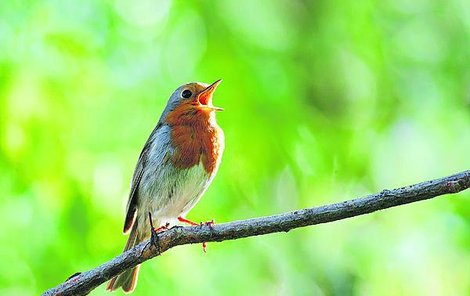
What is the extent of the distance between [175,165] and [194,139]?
0.20 m

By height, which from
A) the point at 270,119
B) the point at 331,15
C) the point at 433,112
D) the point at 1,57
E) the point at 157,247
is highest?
the point at 1,57

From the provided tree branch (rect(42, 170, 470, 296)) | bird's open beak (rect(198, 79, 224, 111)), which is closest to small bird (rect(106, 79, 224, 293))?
bird's open beak (rect(198, 79, 224, 111))

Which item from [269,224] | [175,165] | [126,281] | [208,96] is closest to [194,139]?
[175,165]

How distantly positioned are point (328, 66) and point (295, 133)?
579 mm

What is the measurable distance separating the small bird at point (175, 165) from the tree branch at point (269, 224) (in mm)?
1067

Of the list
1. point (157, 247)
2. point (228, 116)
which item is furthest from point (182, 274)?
point (157, 247)

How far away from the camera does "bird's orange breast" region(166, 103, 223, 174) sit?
4.62 m

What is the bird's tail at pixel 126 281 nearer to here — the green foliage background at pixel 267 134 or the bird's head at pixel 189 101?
the green foliage background at pixel 267 134

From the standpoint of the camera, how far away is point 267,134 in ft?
14.8

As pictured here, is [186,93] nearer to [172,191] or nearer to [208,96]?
[208,96]

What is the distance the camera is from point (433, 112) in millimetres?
4574

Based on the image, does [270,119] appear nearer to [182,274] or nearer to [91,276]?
[182,274]

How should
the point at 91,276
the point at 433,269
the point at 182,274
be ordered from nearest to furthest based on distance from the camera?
the point at 91,276 → the point at 433,269 → the point at 182,274

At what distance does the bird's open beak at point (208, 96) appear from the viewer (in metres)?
4.55
